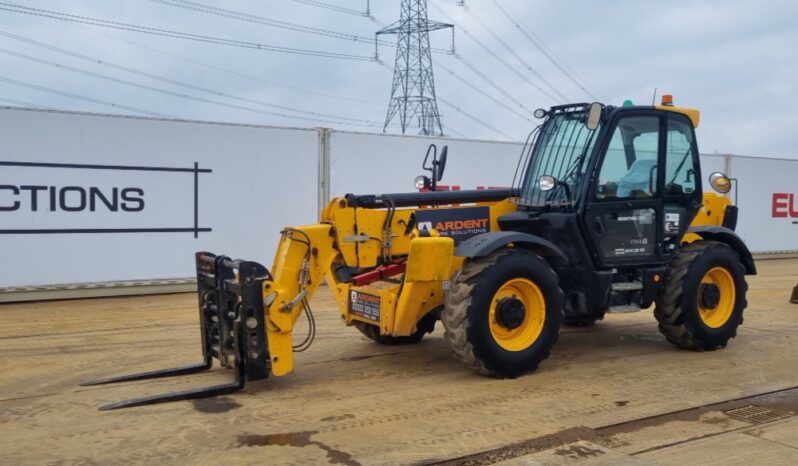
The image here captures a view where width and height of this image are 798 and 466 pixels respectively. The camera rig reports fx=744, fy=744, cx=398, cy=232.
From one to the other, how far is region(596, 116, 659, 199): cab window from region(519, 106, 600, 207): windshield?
235 millimetres

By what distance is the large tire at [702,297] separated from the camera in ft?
22.9

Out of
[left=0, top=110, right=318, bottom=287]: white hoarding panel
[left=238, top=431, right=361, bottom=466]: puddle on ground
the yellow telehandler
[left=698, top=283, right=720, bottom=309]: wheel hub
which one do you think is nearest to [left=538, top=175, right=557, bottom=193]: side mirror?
the yellow telehandler

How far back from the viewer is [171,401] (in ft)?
17.4

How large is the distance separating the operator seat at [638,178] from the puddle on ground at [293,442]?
12.5 ft

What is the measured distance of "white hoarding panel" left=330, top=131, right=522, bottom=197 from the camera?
1273cm

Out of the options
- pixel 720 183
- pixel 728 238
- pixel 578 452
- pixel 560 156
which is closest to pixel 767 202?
pixel 728 238

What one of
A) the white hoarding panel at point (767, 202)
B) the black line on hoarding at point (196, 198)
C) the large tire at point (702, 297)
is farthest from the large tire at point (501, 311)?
the white hoarding panel at point (767, 202)

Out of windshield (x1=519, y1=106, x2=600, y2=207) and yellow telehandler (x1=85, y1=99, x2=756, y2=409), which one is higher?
windshield (x1=519, y1=106, x2=600, y2=207)

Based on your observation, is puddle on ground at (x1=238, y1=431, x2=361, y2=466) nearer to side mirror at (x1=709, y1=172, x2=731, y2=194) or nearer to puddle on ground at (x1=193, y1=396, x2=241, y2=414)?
puddle on ground at (x1=193, y1=396, x2=241, y2=414)

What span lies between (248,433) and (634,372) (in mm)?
3448

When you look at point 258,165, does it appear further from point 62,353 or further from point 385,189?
point 62,353

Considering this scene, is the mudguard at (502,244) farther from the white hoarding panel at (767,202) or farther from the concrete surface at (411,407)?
the white hoarding panel at (767,202)

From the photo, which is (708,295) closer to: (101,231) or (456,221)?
(456,221)

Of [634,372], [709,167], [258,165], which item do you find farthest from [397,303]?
[709,167]
